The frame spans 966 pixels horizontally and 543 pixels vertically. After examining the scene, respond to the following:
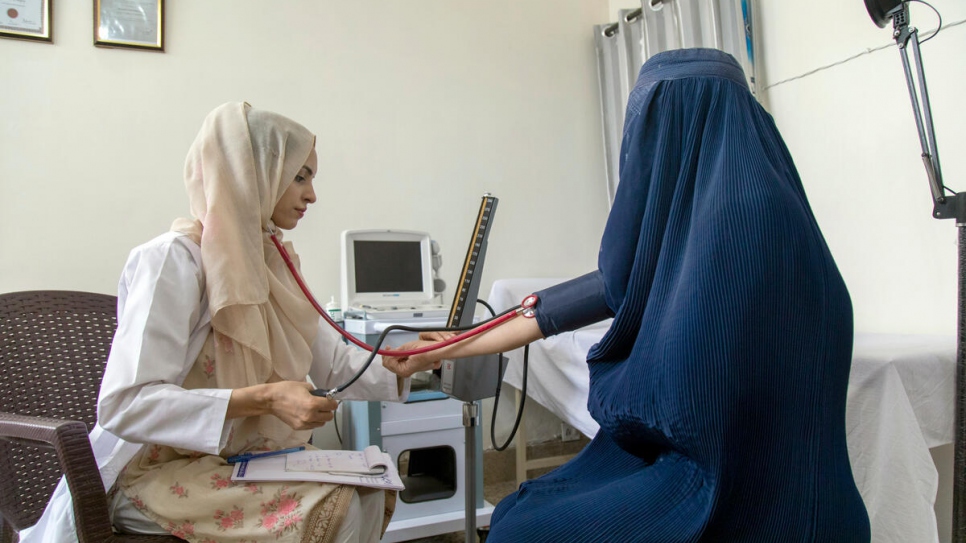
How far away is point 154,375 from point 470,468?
675 millimetres

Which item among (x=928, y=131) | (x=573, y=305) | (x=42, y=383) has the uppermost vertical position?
(x=928, y=131)

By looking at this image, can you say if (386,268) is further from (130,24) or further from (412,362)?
(130,24)

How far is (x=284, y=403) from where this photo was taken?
1117 mm

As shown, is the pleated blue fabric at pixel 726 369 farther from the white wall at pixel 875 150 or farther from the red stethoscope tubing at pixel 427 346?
the white wall at pixel 875 150

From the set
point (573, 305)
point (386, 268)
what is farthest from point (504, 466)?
point (573, 305)

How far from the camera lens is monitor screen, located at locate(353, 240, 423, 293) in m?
2.44

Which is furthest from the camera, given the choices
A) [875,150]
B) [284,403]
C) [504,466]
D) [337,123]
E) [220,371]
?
[504,466]

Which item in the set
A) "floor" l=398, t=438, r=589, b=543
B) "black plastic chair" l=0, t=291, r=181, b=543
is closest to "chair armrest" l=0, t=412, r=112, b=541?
"black plastic chair" l=0, t=291, r=181, b=543

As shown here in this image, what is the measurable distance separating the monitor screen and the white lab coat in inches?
47.0

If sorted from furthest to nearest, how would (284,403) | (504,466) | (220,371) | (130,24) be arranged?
(504,466), (130,24), (220,371), (284,403)

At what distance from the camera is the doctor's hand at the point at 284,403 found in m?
1.10

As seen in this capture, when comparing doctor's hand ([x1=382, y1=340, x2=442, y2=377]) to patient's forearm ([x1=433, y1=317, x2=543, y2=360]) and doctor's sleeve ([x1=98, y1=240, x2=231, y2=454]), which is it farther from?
doctor's sleeve ([x1=98, y1=240, x2=231, y2=454])

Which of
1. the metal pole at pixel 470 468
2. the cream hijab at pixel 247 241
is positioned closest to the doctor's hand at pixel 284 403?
the cream hijab at pixel 247 241

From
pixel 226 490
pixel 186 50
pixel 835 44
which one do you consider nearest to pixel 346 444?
pixel 226 490
